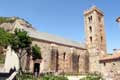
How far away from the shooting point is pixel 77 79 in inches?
1160

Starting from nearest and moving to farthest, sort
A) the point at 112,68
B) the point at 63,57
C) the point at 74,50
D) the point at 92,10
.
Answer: the point at 112,68 → the point at 63,57 → the point at 74,50 → the point at 92,10

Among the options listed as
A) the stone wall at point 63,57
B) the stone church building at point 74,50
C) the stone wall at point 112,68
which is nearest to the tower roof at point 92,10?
the stone church building at point 74,50

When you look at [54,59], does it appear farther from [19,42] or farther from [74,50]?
[19,42]

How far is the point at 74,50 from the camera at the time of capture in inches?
1688

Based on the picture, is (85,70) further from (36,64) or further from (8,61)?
(8,61)

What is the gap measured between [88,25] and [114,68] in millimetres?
20165

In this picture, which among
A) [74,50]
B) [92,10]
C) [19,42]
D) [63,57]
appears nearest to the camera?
[19,42]

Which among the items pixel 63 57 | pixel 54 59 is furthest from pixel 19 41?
pixel 63 57

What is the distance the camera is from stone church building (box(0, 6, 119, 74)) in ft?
120

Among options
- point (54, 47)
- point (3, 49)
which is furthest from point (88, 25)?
point (3, 49)

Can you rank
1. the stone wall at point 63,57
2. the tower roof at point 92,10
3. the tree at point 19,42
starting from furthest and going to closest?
the tower roof at point 92,10 < the stone wall at point 63,57 < the tree at point 19,42

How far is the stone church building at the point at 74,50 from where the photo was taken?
3666cm

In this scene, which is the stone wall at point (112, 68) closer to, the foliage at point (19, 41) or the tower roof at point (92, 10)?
the foliage at point (19, 41)

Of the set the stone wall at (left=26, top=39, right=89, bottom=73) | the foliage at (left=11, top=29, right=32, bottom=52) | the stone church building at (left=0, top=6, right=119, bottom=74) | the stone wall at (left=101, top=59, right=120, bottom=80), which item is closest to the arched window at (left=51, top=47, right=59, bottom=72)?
the stone church building at (left=0, top=6, right=119, bottom=74)
